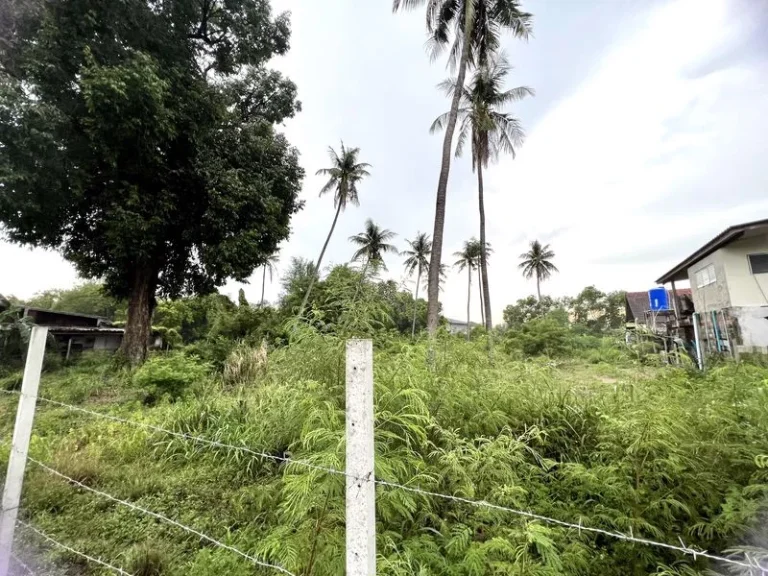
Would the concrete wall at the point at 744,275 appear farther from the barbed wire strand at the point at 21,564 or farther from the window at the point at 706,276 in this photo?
the barbed wire strand at the point at 21,564

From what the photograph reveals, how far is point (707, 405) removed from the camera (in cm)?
217

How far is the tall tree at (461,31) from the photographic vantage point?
383 inches

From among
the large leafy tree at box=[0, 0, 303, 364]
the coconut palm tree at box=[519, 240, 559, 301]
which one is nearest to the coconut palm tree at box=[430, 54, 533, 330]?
the large leafy tree at box=[0, 0, 303, 364]

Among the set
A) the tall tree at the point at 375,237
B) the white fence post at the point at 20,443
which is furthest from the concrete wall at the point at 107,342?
the white fence post at the point at 20,443

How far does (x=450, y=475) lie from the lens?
1.94 metres

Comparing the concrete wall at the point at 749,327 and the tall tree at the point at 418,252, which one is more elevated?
the tall tree at the point at 418,252

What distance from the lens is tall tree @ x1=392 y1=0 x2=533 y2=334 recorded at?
972cm

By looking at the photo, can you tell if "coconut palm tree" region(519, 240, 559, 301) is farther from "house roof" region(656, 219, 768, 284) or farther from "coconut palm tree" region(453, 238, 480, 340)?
A: "house roof" region(656, 219, 768, 284)

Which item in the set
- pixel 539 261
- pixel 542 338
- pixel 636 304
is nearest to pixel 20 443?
pixel 542 338

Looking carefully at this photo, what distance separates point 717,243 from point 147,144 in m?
16.1

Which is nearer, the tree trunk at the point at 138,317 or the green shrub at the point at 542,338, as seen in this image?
the tree trunk at the point at 138,317

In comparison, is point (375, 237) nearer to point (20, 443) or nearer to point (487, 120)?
point (487, 120)

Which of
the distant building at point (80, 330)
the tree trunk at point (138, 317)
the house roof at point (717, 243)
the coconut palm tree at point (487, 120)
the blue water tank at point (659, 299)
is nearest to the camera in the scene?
the house roof at point (717, 243)

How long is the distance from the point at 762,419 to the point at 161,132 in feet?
37.6
